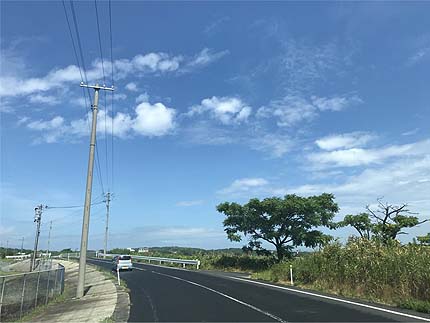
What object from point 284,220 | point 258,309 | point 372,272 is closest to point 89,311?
point 258,309

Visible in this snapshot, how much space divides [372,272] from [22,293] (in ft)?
46.5

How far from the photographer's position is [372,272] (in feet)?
60.2

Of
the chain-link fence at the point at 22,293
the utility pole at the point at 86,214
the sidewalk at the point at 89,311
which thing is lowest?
the sidewalk at the point at 89,311

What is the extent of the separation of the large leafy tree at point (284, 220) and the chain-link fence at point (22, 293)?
1994 cm

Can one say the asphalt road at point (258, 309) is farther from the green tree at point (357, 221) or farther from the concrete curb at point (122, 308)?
the green tree at point (357, 221)

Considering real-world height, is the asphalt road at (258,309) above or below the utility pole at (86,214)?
below

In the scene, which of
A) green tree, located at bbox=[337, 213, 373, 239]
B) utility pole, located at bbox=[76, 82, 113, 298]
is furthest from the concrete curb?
green tree, located at bbox=[337, 213, 373, 239]

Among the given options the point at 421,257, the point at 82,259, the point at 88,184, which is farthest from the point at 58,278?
the point at 421,257

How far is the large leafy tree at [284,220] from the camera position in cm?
3606

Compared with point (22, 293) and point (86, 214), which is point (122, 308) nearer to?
point (22, 293)

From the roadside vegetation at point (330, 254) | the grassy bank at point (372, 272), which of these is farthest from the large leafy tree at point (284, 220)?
the grassy bank at point (372, 272)

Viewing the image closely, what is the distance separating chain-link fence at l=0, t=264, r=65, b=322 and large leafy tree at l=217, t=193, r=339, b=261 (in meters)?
19.9

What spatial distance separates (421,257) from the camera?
652 inches

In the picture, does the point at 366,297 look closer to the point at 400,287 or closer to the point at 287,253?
the point at 400,287
